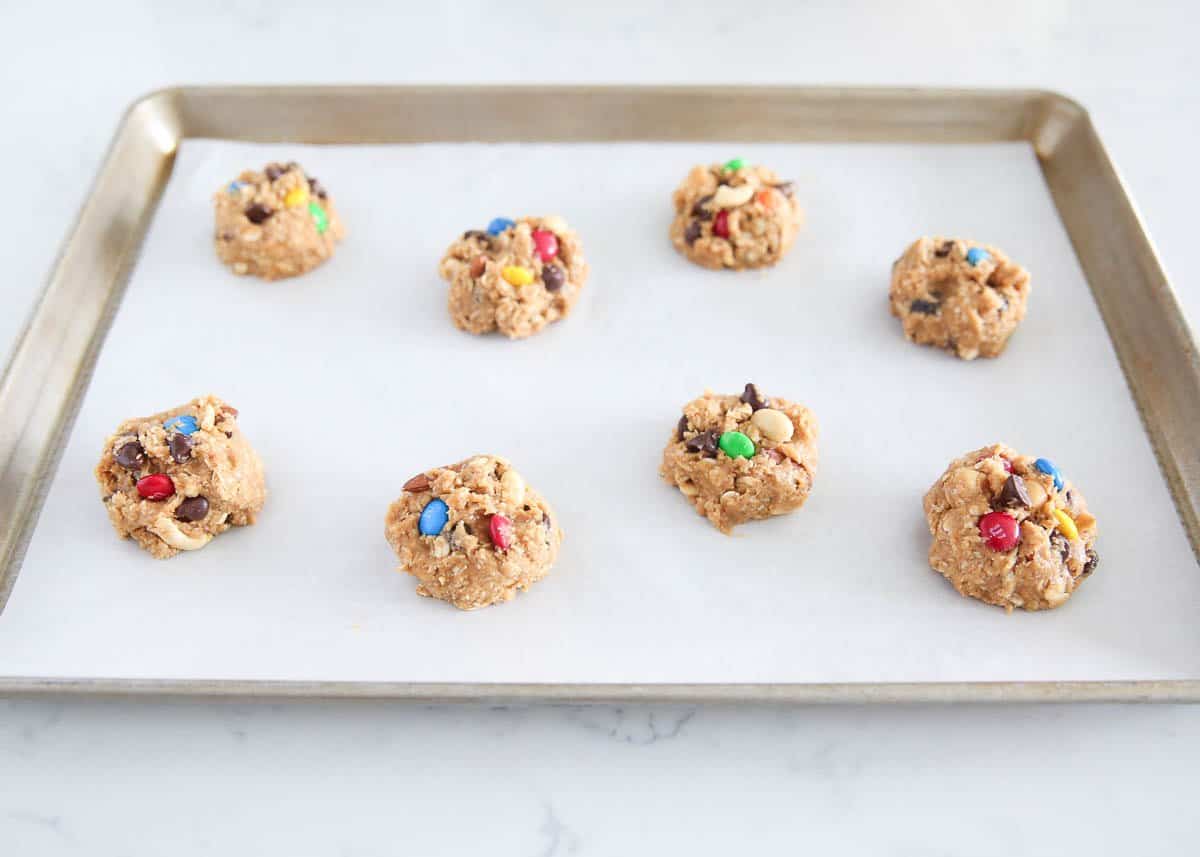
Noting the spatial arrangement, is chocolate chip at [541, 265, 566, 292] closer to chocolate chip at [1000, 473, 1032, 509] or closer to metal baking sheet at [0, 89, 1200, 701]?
metal baking sheet at [0, 89, 1200, 701]

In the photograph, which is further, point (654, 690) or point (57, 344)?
point (57, 344)

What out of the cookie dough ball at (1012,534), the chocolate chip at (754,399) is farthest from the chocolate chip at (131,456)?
the cookie dough ball at (1012,534)

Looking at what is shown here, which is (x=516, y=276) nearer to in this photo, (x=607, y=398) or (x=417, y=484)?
(x=607, y=398)

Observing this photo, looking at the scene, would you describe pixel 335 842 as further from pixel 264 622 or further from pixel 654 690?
pixel 654 690

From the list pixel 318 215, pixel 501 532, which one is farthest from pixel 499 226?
pixel 501 532

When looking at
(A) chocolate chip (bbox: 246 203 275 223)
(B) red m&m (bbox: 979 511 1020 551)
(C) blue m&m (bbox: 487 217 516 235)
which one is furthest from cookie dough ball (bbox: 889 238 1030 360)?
(A) chocolate chip (bbox: 246 203 275 223)

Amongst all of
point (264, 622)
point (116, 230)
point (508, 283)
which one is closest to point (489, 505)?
point (264, 622)

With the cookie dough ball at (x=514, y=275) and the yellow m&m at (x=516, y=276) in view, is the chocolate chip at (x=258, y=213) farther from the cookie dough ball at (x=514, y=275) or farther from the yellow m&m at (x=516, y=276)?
Answer: the yellow m&m at (x=516, y=276)
